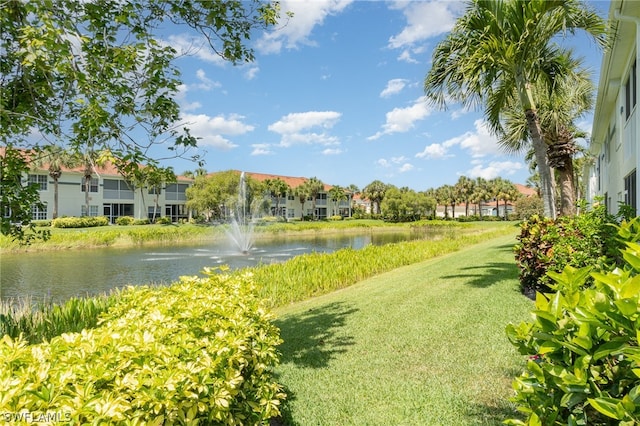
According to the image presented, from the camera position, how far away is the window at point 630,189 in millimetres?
9719

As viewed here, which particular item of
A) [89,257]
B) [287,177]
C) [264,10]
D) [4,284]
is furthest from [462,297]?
[287,177]

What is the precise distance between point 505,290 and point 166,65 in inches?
320

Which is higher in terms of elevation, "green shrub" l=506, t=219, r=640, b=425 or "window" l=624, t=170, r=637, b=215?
"window" l=624, t=170, r=637, b=215

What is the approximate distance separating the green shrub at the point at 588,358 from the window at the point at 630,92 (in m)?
10.2

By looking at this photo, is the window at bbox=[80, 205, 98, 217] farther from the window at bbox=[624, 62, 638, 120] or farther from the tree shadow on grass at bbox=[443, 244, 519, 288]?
the window at bbox=[624, 62, 638, 120]

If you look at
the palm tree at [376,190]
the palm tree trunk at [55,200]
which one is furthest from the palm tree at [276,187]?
the palm tree trunk at [55,200]

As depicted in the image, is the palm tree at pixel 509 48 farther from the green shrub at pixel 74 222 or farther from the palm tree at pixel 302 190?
the palm tree at pixel 302 190

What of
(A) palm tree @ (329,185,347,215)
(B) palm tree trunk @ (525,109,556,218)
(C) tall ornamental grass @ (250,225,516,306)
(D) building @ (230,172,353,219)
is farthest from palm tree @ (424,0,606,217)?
(A) palm tree @ (329,185,347,215)

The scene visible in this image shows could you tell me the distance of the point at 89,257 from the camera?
79.2ft

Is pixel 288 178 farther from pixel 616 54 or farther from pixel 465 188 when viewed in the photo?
pixel 616 54

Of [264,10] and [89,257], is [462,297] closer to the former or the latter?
[264,10]

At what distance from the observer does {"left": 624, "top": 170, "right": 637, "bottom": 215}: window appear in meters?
9.72

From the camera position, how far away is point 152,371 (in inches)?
88.6

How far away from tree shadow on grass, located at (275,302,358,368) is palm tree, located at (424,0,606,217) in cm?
655
